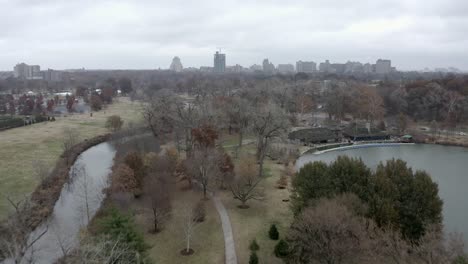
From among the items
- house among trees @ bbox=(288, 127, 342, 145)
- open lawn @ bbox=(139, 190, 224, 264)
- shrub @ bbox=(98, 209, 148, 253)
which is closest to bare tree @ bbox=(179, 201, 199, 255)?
open lawn @ bbox=(139, 190, 224, 264)

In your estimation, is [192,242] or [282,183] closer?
[192,242]

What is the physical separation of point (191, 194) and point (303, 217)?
10.4m

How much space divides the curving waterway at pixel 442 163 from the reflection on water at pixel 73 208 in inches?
624

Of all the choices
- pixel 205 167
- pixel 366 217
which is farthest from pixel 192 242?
pixel 366 217

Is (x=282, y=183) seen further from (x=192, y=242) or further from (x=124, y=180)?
(x=124, y=180)

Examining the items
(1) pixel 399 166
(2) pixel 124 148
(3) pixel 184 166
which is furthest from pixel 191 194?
(2) pixel 124 148

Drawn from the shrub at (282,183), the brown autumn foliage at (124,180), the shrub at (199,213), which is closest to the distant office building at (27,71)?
the brown autumn foliage at (124,180)

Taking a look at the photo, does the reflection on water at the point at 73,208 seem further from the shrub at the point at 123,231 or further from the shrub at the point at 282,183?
the shrub at the point at 282,183

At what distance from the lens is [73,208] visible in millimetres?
21438

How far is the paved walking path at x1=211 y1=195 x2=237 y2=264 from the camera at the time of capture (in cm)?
1502

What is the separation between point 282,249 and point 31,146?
94.5 feet

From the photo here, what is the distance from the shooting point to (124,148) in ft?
114

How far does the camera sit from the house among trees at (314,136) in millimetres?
40287

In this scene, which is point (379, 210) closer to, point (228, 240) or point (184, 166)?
point (228, 240)
